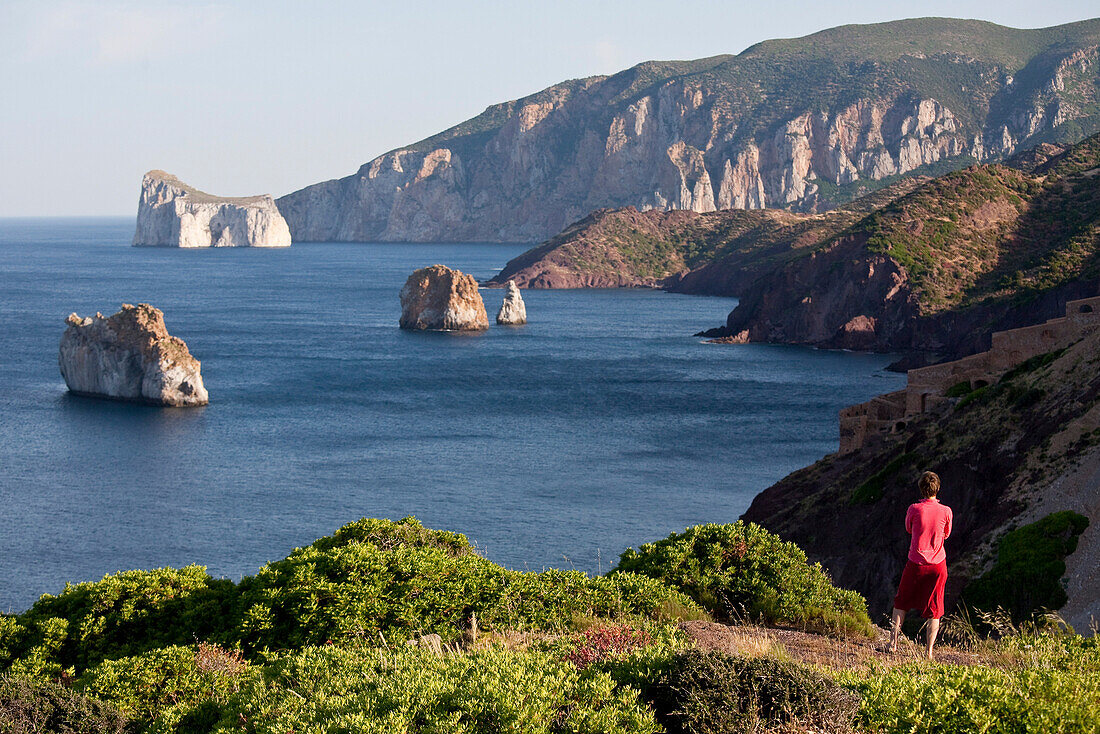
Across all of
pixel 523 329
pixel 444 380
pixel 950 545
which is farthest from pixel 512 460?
pixel 523 329

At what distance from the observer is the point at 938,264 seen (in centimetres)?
14700

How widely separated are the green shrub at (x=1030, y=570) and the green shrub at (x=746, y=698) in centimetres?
1998

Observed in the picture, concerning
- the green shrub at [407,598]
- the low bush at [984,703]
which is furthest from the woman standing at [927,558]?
the green shrub at [407,598]

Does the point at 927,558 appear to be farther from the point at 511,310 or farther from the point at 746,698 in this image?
the point at 511,310

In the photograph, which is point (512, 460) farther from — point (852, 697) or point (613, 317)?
point (613, 317)

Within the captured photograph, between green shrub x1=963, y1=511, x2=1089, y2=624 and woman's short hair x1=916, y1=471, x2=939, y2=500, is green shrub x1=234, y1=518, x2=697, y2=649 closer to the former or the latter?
woman's short hair x1=916, y1=471, x2=939, y2=500

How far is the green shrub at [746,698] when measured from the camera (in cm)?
1148

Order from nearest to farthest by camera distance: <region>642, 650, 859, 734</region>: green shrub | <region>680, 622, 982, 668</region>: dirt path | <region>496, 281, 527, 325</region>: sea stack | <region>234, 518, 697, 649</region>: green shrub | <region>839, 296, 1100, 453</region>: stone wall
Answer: <region>642, 650, 859, 734</region>: green shrub < <region>680, 622, 982, 668</region>: dirt path < <region>234, 518, 697, 649</region>: green shrub < <region>839, 296, 1100, 453</region>: stone wall < <region>496, 281, 527, 325</region>: sea stack

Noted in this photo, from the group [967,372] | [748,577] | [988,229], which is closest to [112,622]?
[748,577]

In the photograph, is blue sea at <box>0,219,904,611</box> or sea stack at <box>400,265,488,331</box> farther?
sea stack at <box>400,265,488,331</box>

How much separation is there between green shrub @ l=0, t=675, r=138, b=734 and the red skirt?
11.2 meters

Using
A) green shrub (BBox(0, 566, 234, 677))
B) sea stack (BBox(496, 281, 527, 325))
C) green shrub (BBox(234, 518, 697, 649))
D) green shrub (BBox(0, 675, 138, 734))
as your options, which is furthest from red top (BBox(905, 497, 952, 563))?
sea stack (BBox(496, 281, 527, 325))

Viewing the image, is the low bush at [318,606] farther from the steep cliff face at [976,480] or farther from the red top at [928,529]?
the steep cliff face at [976,480]

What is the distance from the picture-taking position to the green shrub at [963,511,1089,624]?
2978 cm
